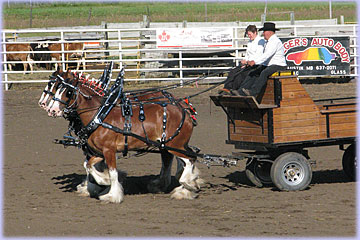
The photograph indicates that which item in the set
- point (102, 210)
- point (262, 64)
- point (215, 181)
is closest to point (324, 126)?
point (262, 64)

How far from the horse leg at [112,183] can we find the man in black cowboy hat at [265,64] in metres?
1.89

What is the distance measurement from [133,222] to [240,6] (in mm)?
38823

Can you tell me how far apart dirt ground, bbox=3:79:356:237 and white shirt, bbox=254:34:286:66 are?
0.93 meters

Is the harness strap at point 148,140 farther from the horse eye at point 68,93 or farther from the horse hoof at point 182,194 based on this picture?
the horse eye at point 68,93

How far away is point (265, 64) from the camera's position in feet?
27.7

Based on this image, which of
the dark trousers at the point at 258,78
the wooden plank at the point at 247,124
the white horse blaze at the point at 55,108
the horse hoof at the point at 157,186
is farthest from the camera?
the horse hoof at the point at 157,186

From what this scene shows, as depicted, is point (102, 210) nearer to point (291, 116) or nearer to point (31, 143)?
point (291, 116)

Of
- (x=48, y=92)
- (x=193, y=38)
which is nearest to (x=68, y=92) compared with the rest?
(x=48, y=92)

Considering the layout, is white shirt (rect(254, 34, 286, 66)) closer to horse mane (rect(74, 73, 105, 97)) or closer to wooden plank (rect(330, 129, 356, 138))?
wooden plank (rect(330, 129, 356, 138))

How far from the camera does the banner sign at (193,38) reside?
66.3ft

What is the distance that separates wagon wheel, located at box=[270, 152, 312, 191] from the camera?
8.43 metres

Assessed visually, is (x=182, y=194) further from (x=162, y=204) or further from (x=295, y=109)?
(x=295, y=109)

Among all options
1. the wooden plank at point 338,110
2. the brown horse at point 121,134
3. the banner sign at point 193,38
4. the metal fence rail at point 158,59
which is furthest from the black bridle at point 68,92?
the banner sign at point 193,38

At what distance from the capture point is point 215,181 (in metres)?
9.52
